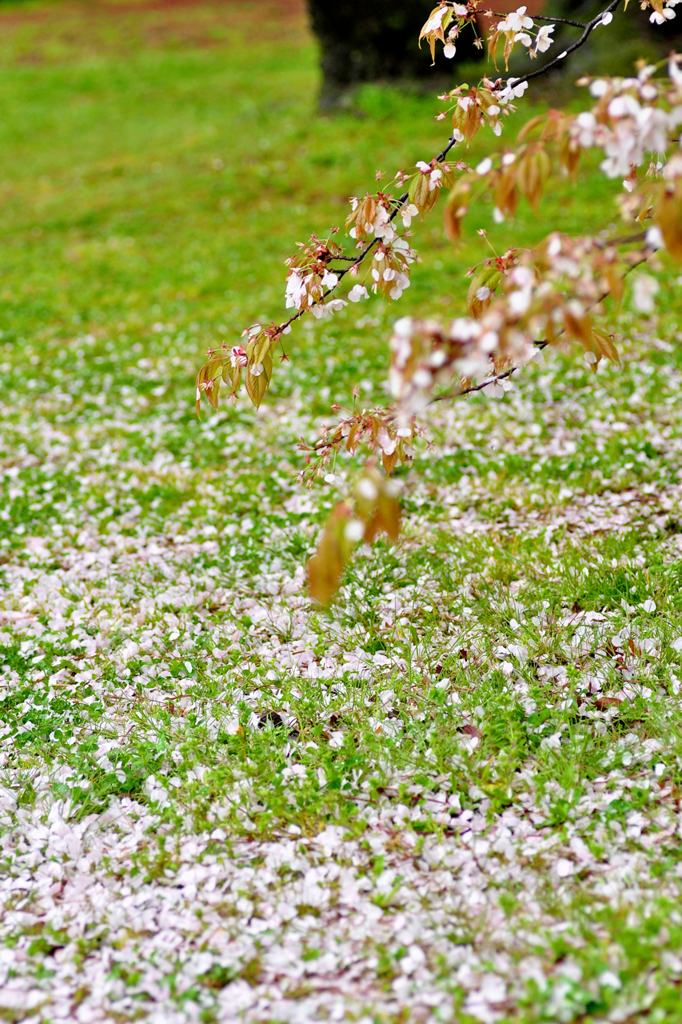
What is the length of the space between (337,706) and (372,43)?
22826 mm

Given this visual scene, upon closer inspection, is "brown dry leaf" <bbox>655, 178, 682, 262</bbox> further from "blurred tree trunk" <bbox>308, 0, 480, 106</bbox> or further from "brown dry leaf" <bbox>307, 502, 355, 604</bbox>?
"blurred tree trunk" <bbox>308, 0, 480, 106</bbox>

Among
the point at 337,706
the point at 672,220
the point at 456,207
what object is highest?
the point at 456,207

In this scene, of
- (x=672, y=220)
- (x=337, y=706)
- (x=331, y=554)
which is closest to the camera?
(x=672, y=220)

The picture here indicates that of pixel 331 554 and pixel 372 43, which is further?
pixel 372 43

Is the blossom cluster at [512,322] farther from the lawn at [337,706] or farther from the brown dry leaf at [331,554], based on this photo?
the lawn at [337,706]

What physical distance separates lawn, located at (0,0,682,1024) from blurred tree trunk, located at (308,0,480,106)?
14.3 m

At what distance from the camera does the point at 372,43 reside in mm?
22422

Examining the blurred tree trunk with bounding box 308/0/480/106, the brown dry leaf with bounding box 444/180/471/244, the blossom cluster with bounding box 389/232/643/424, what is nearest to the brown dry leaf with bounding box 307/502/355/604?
the blossom cluster with bounding box 389/232/643/424

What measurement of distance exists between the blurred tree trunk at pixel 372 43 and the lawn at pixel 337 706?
46.9 feet

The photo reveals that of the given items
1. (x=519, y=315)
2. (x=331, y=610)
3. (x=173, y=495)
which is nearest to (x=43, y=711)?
(x=331, y=610)

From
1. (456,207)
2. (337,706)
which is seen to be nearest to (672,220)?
(456,207)

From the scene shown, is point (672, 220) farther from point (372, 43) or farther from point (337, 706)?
A: point (372, 43)

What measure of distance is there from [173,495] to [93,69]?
136 ft

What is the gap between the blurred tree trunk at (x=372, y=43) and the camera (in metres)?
21.7
